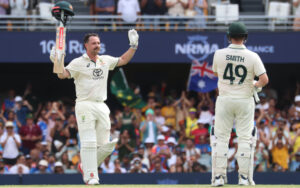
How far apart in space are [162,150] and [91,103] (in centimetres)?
676

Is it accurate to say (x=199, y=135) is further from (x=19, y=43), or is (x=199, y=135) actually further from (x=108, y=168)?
(x=19, y=43)

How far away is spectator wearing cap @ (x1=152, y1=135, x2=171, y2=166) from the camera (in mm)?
17531

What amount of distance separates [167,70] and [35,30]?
4358 mm

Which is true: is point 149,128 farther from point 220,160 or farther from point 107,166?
point 220,160

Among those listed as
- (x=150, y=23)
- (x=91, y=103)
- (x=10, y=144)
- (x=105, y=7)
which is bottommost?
(x=10, y=144)

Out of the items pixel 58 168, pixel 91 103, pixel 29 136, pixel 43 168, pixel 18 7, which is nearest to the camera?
pixel 91 103

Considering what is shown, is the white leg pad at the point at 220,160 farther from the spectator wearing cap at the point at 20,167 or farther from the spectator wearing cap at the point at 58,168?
the spectator wearing cap at the point at 20,167

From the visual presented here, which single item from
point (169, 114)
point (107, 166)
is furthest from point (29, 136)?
point (169, 114)

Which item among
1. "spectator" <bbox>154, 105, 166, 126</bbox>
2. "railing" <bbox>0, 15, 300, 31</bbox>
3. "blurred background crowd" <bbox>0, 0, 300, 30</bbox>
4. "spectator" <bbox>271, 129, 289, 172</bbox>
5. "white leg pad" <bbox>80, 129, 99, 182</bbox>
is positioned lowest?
"spectator" <bbox>271, 129, 289, 172</bbox>

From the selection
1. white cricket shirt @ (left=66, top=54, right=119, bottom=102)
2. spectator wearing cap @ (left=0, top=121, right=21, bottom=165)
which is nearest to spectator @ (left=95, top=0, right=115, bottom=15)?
spectator wearing cap @ (left=0, top=121, right=21, bottom=165)

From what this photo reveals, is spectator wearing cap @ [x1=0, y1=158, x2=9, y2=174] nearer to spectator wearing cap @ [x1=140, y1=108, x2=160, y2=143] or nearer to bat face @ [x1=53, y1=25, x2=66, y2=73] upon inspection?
spectator wearing cap @ [x1=140, y1=108, x2=160, y2=143]

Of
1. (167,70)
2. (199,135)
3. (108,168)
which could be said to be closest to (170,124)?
(199,135)

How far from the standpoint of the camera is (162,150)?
691 inches

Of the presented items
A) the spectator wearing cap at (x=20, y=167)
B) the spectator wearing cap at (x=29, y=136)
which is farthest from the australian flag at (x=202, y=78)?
the spectator wearing cap at (x=20, y=167)
